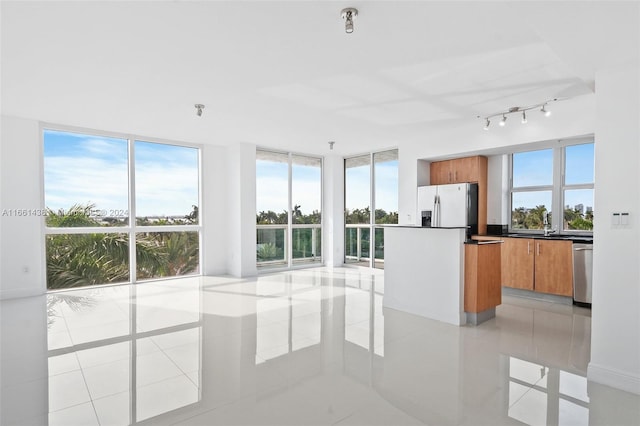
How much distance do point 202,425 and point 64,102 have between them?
457cm

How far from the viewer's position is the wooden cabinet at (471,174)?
618cm

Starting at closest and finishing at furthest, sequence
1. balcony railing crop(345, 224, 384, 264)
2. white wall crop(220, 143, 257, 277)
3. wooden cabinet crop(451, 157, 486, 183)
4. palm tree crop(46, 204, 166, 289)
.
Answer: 1. palm tree crop(46, 204, 166, 289)
2. wooden cabinet crop(451, 157, 486, 183)
3. white wall crop(220, 143, 257, 277)
4. balcony railing crop(345, 224, 384, 264)

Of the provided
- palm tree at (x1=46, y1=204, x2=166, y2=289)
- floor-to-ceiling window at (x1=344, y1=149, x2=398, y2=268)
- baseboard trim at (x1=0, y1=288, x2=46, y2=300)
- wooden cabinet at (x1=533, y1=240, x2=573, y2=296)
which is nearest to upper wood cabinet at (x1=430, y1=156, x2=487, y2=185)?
floor-to-ceiling window at (x1=344, y1=149, x2=398, y2=268)

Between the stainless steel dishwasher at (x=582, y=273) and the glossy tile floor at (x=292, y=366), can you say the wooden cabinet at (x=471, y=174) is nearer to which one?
the stainless steel dishwasher at (x=582, y=273)

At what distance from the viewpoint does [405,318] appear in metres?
4.38

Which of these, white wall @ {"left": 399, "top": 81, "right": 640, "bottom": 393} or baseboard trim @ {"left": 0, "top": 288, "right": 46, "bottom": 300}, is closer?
white wall @ {"left": 399, "top": 81, "right": 640, "bottom": 393}

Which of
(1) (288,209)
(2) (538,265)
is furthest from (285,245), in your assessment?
(2) (538,265)

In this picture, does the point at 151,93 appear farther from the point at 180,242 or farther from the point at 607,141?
the point at 607,141

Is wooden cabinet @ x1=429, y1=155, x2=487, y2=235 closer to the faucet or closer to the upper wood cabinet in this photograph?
the upper wood cabinet

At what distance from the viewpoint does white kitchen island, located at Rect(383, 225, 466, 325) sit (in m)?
4.19

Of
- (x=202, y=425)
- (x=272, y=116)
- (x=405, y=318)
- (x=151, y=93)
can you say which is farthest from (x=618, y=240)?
(x=151, y=93)

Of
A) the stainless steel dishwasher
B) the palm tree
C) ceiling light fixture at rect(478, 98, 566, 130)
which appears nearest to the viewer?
ceiling light fixture at rect(478, 98, 566, 130)

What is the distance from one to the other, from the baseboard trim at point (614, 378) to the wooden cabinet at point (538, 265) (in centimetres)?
266

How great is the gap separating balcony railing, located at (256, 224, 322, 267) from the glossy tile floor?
286 centimetres
